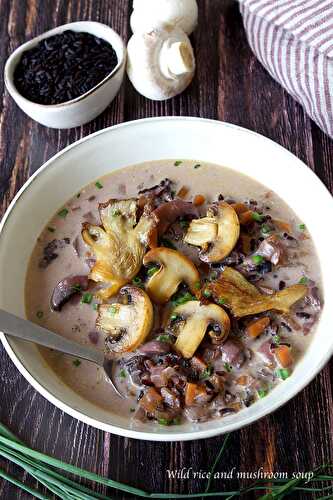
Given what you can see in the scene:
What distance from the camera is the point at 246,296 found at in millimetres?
3027

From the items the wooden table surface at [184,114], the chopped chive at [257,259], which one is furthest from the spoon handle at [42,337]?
the chopped chive at [257,259]

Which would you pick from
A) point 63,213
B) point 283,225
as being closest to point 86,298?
point 63,213

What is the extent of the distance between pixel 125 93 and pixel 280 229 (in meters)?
1.40

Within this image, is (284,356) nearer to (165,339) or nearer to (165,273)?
(165,339)

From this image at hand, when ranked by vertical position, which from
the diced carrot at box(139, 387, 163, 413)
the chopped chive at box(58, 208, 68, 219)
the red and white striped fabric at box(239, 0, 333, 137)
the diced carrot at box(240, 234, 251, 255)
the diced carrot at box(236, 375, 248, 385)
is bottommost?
the diced carrot at box(236, 375, 248, 385)

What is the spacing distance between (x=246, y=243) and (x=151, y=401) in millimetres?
949

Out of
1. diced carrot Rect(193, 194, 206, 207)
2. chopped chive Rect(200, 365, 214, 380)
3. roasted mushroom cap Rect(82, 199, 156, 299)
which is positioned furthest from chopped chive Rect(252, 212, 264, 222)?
chopped chive Rect(200, 365, 214, 380)

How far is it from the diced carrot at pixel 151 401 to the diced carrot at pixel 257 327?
527 millimetres

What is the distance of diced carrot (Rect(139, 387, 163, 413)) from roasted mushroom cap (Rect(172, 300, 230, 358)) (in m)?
0.23

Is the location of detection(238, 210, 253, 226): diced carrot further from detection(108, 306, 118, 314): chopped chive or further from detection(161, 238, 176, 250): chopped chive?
detection(108, 306, 118, 314): chopped chive

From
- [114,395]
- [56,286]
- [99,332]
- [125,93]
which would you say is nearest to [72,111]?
[125,93]

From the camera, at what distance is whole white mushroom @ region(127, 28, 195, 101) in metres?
3.58

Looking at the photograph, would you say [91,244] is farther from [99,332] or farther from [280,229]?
[280,229]

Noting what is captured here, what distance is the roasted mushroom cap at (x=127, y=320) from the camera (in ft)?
9.74
